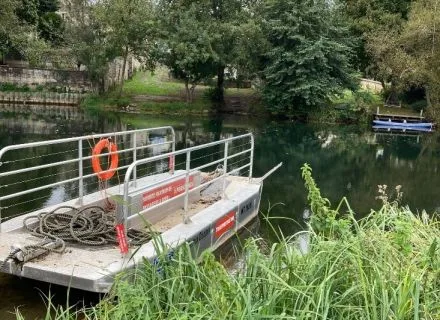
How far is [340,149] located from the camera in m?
19.7

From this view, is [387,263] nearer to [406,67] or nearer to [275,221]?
[275,221]

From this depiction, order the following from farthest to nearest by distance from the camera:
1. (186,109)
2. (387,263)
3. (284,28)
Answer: (186,109) < (284,28) < (387,263)

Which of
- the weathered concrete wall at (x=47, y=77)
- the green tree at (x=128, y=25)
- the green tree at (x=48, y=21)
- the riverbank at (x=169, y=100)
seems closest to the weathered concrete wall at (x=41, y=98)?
the weathered concrete wall at (x=47, y=77)

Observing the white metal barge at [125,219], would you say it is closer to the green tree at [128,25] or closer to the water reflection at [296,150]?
the water reflection at [296,150]

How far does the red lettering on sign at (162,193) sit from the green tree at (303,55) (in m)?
21.7

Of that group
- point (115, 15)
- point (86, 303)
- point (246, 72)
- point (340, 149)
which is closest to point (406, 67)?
point (246, 72)

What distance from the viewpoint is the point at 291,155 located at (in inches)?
693

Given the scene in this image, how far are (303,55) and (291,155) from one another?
1202cm

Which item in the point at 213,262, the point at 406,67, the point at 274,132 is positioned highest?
the point at 406,67

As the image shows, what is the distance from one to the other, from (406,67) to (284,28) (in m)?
6.81

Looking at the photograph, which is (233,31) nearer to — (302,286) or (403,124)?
(403,124)

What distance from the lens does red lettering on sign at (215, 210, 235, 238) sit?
6992 mm

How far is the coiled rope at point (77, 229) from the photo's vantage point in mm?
5672

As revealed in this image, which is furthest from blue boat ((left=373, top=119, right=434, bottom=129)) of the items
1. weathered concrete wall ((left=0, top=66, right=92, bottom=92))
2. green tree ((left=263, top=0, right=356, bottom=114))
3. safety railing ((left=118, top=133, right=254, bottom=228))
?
weathered concrete wall ((left=0, top=66, right=92, bottom=92))
